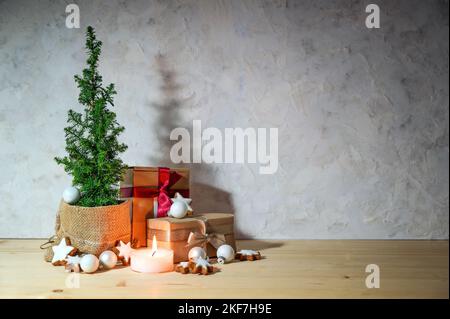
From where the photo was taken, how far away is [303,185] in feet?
6.27

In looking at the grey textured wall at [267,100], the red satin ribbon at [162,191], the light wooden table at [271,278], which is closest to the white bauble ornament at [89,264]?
the light wooden table at [271,278]

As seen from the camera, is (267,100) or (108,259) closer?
(108,259)

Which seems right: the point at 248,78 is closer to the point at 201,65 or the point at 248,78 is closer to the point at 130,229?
the point at 201,65

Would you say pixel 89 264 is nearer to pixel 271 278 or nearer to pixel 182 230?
pixel 182 230

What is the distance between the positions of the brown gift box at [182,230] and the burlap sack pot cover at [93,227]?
13 cm

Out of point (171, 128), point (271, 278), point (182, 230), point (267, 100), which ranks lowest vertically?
point (271, 278)

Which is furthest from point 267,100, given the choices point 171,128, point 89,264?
point 89,264

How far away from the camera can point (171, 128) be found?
190 centimetres

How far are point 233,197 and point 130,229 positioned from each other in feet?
1.61

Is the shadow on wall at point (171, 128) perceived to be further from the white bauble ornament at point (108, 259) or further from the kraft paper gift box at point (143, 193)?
the white bauble ornament at point (108, 259)

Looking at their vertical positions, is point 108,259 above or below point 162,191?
below

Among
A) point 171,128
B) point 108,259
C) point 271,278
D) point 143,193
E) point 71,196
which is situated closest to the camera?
point 271,278

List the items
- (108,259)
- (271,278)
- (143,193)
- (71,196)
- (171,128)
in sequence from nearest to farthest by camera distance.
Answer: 1. (271,278)
2. (108,259)
3. (71,196)
4. (143,193)
5. (171,128)

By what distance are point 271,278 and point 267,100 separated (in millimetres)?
839
